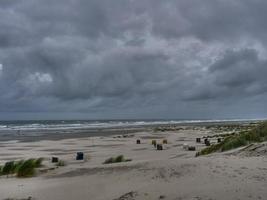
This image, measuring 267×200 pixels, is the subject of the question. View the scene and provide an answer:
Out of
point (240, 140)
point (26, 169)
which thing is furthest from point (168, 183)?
point (240, 140)

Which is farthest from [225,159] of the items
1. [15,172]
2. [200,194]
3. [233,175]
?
[15,172]

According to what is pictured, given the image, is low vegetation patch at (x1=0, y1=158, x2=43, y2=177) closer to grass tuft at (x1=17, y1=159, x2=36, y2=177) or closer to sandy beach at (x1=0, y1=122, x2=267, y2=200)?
grass tuft at (x1=17, y1=159, x2=36, y2=177)

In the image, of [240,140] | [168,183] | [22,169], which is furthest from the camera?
[240,140]

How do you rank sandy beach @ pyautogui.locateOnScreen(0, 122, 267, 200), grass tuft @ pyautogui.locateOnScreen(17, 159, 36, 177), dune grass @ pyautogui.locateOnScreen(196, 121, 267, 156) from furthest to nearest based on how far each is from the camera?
dune grass @ pyautogui.locateOnScreen(196, 121, 267, 156), grass tuft @ pyautogui.locateOnScreen(17, 159, 36, 177), sandy beach @ pyautogui.locateOnScreen(0, 122, 267, 200)

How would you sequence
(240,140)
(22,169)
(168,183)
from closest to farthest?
(168,183) → (22,169) → (240,140)

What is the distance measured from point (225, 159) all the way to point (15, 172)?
28.7ft

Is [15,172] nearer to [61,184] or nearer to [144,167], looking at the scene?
[61,184]

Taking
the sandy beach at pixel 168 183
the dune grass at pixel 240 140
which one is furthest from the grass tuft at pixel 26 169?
the dune grass at pixel 240 140

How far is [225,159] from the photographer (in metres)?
11.4

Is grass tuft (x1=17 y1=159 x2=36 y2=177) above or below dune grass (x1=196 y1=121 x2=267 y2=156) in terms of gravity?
below

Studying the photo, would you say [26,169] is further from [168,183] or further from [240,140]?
[240,140]

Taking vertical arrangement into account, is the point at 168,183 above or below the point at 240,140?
below

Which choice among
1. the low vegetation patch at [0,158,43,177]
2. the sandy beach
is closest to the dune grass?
the sandy beach

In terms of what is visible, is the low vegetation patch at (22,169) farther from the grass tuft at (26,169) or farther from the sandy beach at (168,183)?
the sandy beach at (168,183)
